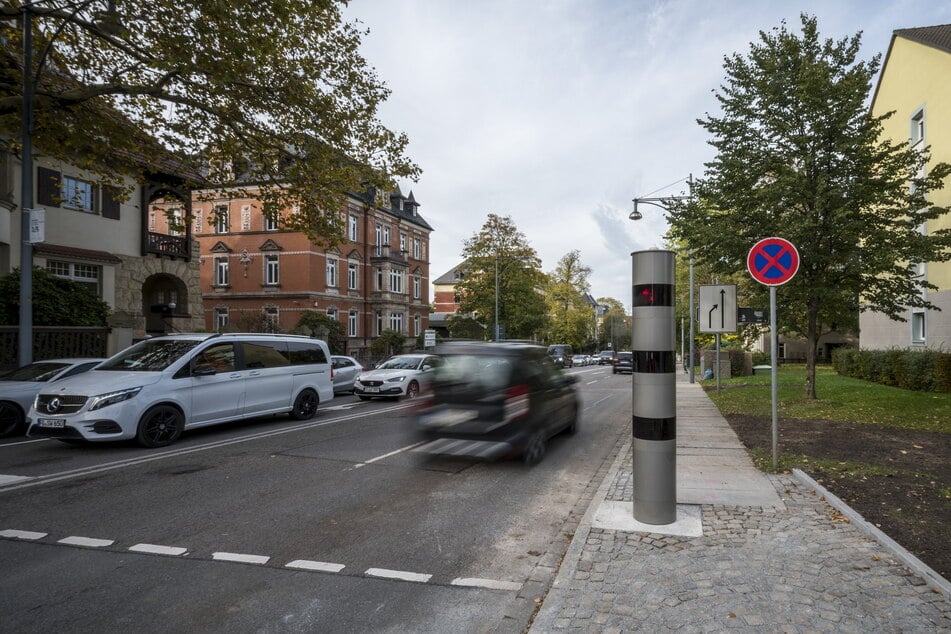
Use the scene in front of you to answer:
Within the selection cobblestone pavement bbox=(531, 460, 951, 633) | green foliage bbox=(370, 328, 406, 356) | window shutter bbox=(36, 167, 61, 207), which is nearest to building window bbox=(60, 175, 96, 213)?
window shutter bbox=(36, 167, 61, 207)

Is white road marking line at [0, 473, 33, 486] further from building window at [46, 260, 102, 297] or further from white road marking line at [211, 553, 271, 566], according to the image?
building window at [46, 260, 102, 297]

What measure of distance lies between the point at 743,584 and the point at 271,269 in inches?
1637

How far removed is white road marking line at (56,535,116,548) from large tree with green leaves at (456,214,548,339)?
130 feet

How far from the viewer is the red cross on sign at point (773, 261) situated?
7102 mm

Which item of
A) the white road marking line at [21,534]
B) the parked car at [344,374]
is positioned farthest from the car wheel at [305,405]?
the white road marking line at [21,534]

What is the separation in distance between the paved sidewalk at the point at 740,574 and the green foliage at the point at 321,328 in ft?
103

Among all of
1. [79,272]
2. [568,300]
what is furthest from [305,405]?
[568,300]

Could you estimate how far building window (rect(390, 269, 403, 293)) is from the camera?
4744 cm

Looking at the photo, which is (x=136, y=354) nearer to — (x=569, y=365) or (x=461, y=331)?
(x=461, y=331)

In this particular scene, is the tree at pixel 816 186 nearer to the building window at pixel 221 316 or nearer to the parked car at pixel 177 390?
the parked car at pixel 177 390

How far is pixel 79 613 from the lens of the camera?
11.5 ft

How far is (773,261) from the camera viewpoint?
722 cm

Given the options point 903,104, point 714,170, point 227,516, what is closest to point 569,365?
point 903,104

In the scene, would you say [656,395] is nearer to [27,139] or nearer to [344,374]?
[27,139]
